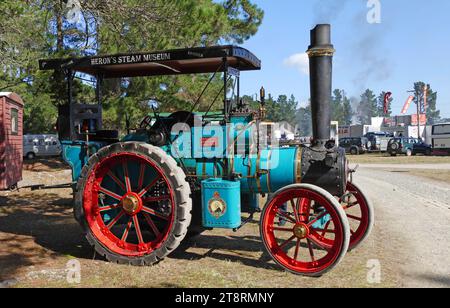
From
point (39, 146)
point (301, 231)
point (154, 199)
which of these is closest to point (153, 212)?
point (154, 199)

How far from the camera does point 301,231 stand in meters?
4.73

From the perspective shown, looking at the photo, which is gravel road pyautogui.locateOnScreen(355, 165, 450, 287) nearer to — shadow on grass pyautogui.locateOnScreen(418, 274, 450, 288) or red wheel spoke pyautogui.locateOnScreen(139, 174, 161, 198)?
shadow on grass pyautogui.locateOnScreen(418, 274, 450, 288)

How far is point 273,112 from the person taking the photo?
304 feet

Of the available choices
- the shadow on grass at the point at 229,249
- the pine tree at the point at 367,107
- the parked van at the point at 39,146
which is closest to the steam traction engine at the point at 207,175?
the shadow on grass at the point at 229,249

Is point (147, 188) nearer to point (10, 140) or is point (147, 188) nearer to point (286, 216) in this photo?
point (286, 216)

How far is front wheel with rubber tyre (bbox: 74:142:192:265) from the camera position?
4859 mm

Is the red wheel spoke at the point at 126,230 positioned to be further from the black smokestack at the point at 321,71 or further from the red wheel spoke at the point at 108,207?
the black smokestack at the point at 321,71

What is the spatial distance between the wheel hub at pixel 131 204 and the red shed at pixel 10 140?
663cm

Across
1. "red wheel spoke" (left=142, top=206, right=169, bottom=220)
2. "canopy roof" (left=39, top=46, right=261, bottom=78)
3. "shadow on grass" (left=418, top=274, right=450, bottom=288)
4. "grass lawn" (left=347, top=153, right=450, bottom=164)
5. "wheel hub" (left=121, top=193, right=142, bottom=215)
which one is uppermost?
"canopy roof" (left=39, top=46, right=261, bottom=78)

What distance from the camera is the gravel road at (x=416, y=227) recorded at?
15.8 feet

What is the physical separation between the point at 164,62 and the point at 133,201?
72.0 inches

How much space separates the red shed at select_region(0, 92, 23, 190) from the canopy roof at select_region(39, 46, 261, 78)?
5.58 metres

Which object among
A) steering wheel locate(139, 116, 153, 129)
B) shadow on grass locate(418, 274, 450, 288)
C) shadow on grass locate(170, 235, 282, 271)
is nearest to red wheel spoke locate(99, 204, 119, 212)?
shadow on grass locate(170, 235, 282, 271)
